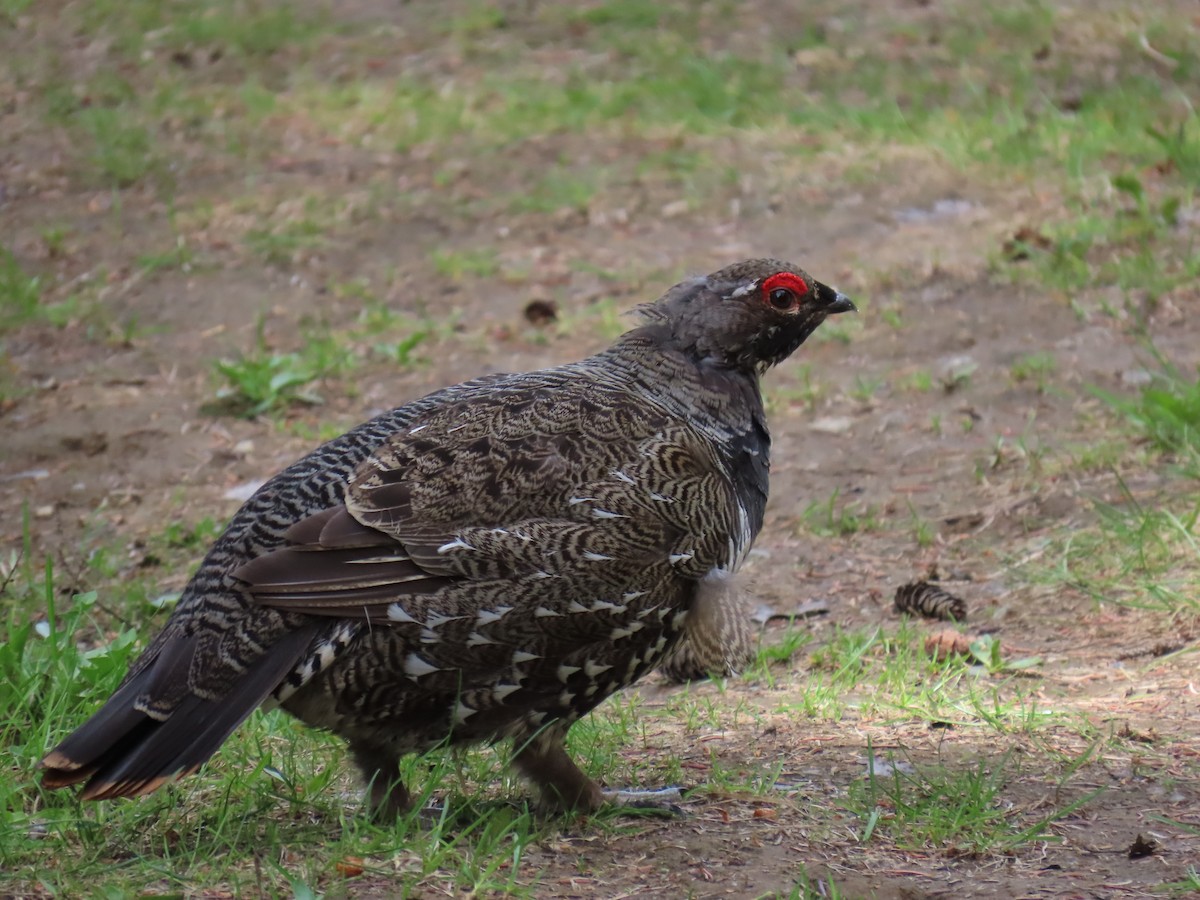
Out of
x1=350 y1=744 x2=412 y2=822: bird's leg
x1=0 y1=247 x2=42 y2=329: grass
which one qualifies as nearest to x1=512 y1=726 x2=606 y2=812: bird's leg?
x1=350 y1=744 x2=412 y2=822: bird's leg

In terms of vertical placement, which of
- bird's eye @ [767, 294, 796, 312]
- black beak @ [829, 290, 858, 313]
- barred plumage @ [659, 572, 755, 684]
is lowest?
barred plumage @ [659, 572, 755, 684]

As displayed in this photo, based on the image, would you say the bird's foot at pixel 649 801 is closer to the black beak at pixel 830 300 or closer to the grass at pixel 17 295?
the black beak at pixel 830 300

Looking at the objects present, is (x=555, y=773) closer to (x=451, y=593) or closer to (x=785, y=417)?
(x=451, y=593)

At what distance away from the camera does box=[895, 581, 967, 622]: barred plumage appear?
5.72 metres

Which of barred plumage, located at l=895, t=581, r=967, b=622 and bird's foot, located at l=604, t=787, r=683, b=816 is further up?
bird's foot, located at l=604, t=787, r=683, b=816

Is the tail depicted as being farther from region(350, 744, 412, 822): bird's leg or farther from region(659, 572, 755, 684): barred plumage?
region(659, 572, 755, 684): barred plumage

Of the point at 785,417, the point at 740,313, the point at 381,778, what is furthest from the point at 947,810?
the point at 785,417

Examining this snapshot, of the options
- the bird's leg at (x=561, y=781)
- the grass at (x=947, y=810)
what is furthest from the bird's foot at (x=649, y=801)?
the grass at (x=947, y=810)

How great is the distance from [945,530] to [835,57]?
6.11 meters

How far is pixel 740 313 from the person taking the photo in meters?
4.82

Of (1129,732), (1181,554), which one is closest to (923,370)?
(1181,554)

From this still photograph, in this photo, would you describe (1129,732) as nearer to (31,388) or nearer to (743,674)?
(743,674)

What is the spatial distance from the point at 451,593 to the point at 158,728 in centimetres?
78

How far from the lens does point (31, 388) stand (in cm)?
796
